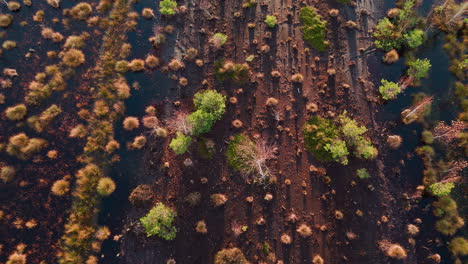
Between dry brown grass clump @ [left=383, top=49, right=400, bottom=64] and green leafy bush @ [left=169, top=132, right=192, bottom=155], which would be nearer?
green leafy bush @ [left=169, top=132, right=192, bottom=155]

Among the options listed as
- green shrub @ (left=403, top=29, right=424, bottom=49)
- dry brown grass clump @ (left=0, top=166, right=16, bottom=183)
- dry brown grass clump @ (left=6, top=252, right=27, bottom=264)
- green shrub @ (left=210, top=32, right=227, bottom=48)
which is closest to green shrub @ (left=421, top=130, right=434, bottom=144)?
green shrub @ (left=403, top=29, right=424, bottom=49)

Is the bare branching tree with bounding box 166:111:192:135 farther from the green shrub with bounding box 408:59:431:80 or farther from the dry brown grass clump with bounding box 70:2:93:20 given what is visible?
the green shrub with bounding box 408:59:431:80

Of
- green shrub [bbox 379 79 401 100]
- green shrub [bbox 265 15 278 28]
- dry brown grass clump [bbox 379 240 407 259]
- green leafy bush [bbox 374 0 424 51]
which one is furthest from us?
green shrub [bbox 265 15 278 28]

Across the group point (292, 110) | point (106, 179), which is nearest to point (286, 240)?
point (292, 110)

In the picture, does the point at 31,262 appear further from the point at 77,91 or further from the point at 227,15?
the point at 227,15

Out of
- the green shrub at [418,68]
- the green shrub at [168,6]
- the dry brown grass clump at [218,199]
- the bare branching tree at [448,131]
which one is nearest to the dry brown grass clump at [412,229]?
the bare branching tree at [448,131]

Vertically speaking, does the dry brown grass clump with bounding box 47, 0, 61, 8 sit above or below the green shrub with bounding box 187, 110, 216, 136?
above

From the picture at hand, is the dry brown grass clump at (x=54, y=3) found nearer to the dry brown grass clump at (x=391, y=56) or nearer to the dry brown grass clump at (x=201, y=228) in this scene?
the dry brown grass clump at (x=201, y=228)
